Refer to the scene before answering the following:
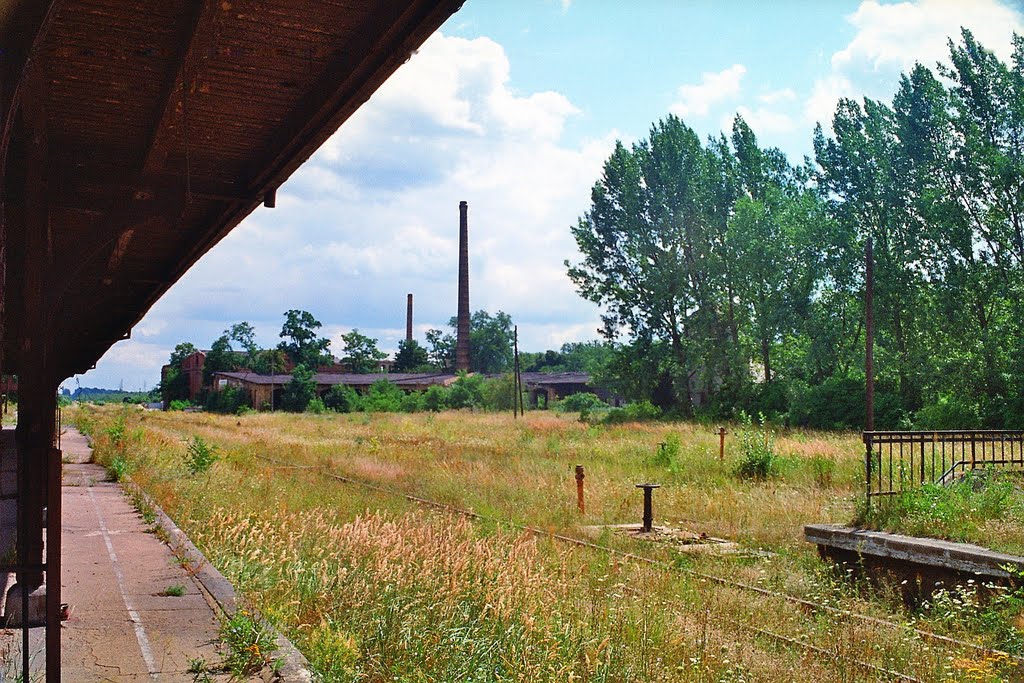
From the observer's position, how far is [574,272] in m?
55.9

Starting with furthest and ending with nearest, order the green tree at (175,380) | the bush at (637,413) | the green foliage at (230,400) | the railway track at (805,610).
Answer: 1. the green tree at (175,380)
2. the green foliage at (230,400)
3. the bush at (637,413)
4. the railway track at (805,610)

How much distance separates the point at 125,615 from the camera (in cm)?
765

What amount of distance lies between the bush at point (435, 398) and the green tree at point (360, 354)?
3898 centimetres

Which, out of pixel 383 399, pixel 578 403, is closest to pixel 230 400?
pixel 383 399

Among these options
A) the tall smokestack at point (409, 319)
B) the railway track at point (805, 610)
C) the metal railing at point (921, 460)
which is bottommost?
the railway track at point (805, 610)

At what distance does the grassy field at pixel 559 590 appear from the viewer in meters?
6.55

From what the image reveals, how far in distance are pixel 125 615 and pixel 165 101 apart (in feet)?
14.8

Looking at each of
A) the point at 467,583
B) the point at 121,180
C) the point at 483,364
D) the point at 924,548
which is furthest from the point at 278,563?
the point at 483,364

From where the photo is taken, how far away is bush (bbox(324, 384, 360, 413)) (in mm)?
79312

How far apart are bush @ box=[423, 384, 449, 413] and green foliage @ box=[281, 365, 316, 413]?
1116 cm

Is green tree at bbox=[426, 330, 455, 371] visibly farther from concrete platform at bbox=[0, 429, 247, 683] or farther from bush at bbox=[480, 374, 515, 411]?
concrete platform at bbox=[0, 429, 247, 683]

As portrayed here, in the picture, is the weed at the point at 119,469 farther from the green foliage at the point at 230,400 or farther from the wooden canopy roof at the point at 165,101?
the green foliage at the point at 230,400

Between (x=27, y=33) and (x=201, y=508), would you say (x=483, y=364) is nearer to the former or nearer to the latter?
(x=201, y=508)

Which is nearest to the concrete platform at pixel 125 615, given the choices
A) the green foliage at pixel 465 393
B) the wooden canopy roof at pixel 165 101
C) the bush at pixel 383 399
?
the wooden canopy roof at pixel 165 101
